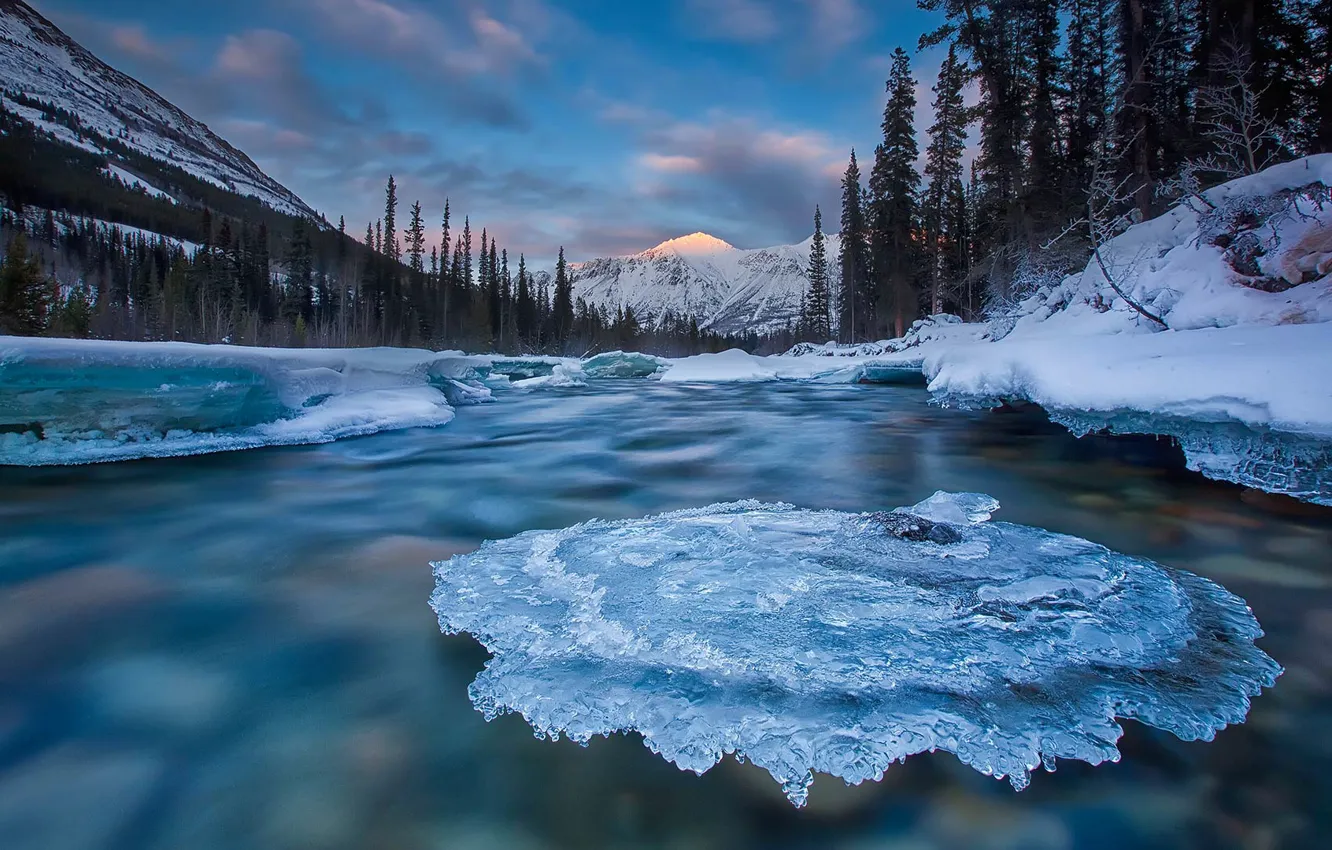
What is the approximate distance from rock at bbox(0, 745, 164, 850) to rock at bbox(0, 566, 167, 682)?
2.78 ft

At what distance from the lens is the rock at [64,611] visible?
243cm

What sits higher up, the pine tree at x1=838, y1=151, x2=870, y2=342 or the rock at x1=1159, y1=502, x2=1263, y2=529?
the pine tree at x1=838, y1=151, x2=870, y2=342

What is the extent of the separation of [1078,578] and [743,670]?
184 cm

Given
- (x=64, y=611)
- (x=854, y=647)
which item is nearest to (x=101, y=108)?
(x=64, y=611)

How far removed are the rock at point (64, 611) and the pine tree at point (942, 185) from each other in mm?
27807

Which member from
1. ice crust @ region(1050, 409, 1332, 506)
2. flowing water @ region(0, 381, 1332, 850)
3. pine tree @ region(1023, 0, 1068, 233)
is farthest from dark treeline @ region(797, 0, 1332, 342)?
flowing water @ region(0, 381, 1332, 850)

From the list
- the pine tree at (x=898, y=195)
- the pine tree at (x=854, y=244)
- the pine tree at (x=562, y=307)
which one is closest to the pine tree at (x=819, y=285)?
the pine tree at (x=854, y=244)

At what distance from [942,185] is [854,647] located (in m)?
31.4

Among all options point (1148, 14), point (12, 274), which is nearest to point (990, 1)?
point (1148, 14)

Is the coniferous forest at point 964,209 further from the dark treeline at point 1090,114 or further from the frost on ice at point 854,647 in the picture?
the frost on ice at point 854,647

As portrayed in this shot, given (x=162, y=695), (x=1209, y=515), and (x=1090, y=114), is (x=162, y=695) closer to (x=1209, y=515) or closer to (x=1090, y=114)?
(x=1209, y=515)

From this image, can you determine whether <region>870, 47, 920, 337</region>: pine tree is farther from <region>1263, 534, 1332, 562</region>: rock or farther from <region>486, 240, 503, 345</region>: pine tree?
<region>486, 240, 503, 345</region>: pine tree

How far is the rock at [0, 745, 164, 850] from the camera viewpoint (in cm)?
149

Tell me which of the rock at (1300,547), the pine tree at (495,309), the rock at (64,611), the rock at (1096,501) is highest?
the pine tree at (495,309)
